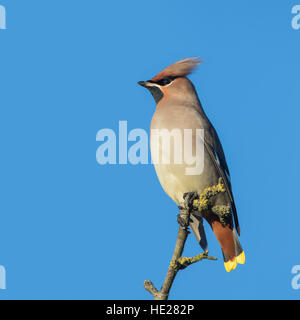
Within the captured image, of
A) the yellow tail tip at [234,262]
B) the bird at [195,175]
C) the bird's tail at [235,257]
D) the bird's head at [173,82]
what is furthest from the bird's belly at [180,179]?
the bird's head at [173,82]

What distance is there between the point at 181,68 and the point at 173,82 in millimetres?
156

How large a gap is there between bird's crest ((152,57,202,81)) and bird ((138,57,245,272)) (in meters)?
0.05

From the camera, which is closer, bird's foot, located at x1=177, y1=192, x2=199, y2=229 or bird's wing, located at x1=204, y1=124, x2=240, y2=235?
bird's foot, located at x1=177, y1=192, x2=199, y2=229

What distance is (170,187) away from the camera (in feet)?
15.4

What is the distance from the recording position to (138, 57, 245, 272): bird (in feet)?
15.1

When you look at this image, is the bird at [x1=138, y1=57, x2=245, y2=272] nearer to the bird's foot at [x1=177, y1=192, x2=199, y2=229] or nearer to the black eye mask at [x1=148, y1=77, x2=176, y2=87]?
the black eye mask at [x1=148, y1=77, x2=176, y2=87]

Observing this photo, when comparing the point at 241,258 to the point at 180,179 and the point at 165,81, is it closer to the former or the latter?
the point at 180,179

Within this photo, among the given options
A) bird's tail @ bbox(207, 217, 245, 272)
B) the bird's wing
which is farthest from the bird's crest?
bird's tail @ bbox(207, 217, 245, 272)
